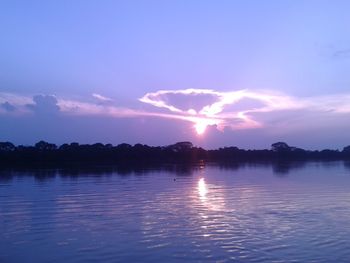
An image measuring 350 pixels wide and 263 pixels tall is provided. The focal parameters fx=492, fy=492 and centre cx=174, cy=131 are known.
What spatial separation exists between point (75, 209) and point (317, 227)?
1132 cm

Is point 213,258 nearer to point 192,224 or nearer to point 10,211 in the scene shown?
point 192,224

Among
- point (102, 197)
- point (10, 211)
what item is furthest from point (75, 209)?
point (102, 197)

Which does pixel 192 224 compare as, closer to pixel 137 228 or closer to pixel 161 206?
pixel 137 228

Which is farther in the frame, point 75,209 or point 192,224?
point 75,209

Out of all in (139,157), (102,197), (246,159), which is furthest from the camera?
(246,159)

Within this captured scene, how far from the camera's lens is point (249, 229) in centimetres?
1628

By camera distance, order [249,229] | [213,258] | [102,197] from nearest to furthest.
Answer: [213,258] < [249,229] < [102,197]

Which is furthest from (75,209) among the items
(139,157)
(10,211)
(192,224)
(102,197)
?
(139,157)

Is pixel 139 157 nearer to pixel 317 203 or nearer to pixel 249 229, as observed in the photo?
pixel 317 203

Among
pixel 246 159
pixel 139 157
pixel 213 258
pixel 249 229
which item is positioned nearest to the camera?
pixel 213 258

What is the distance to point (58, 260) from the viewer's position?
1280 cm

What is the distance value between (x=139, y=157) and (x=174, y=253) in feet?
270

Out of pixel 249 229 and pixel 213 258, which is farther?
pixel 249 229

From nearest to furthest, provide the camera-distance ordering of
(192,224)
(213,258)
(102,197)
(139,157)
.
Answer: (213,258) < (192,224) < (102,197) < (139,157)
